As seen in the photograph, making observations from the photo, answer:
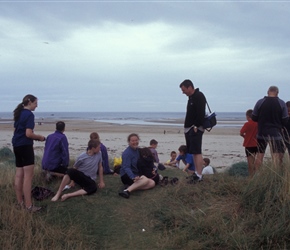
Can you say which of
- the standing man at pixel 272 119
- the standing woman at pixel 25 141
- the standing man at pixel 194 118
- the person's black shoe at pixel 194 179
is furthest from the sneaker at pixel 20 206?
the standing man at pixel 272 119

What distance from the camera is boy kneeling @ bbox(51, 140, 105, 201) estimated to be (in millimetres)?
6734

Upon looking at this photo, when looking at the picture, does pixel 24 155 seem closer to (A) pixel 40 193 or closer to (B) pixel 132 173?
(A) pixel 40 193

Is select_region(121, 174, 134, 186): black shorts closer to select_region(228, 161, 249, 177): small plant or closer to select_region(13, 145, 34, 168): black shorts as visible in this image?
select_region(13, 145, 34, 168): black shorts

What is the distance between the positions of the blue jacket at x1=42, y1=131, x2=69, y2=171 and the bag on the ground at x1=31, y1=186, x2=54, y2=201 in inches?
32.9

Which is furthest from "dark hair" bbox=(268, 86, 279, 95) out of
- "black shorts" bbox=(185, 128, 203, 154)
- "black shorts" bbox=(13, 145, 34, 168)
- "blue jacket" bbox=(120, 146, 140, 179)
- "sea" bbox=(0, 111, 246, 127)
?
"sea" bbox=(0, 111, 246, 127)

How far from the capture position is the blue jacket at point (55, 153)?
7.69 m

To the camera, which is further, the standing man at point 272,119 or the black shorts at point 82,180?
the black shorts at point 82,180

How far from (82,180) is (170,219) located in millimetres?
1953

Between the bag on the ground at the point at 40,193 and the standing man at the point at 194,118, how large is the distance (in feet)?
8.75

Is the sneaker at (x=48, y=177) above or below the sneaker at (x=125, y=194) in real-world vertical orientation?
above

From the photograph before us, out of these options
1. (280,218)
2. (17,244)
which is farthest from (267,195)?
(17,244)

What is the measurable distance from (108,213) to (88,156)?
131 cm

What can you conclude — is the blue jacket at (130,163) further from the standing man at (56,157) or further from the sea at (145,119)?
the sea at (145,119)

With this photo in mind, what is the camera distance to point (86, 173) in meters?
7.04
